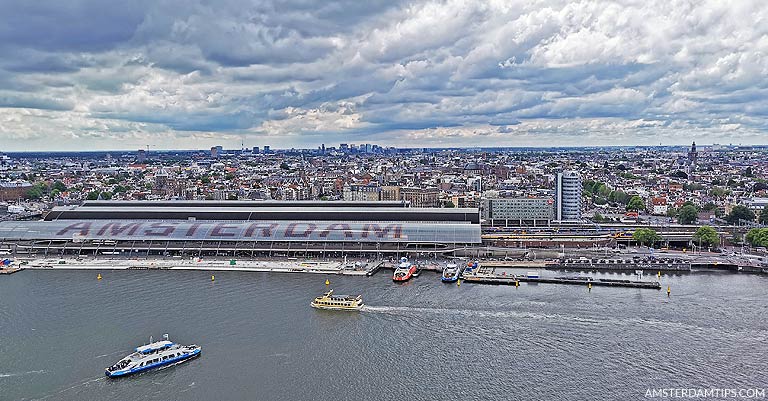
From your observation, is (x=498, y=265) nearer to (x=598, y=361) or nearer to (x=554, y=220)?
(x=598, y=361)

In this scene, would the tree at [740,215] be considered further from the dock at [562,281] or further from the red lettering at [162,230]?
the red lettering at [162,230]

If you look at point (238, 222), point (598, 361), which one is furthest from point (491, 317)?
point (238, 222)

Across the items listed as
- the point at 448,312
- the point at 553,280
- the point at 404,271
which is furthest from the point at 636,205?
the point at 448,312

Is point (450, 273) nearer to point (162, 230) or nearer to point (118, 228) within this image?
point (162, 230)

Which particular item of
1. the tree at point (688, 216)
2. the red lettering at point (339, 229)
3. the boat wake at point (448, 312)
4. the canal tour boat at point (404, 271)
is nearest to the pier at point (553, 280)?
the canal tour boat at point (404, 271)

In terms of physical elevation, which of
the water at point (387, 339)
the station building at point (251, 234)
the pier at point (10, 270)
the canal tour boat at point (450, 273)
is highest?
the station building at point (251, 234)
